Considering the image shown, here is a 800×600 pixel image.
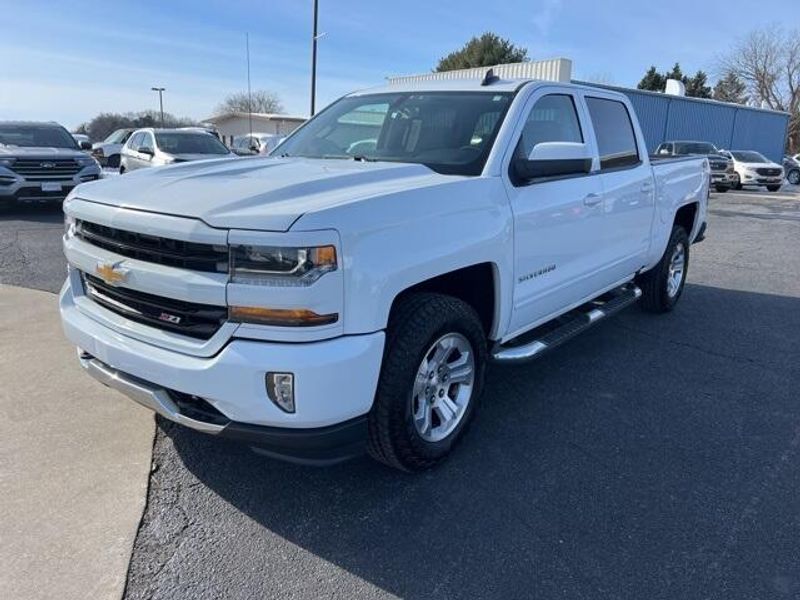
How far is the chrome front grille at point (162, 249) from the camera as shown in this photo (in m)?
2.47

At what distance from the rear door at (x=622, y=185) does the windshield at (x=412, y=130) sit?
45.9 inches

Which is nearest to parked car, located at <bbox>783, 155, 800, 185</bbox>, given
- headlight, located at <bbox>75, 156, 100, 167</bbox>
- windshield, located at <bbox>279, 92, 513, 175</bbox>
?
headlight, located at <bbox>75, 156, 100, 167</bbox>

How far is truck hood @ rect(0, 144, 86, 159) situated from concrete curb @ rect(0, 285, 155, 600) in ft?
27.2

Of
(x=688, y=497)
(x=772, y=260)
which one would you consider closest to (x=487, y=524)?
(x=688, y=497)

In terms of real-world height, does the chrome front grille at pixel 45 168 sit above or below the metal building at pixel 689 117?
below

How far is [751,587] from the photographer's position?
2.46 meters

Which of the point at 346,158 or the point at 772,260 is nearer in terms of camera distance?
the point at 346,158

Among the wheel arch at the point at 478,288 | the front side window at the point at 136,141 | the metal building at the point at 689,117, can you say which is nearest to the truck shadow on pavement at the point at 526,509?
the wheel arch at the point at 478,288

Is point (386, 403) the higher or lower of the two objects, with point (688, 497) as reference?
higher

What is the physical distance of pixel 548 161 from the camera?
3377 mm

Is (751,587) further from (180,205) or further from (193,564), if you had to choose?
(180,205)

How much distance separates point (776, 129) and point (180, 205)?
152 feet

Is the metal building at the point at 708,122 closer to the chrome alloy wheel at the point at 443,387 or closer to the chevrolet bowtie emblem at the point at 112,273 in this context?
the chrome alloy wheel at the point at 443,387

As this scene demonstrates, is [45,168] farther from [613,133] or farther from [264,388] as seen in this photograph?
[264,388]
